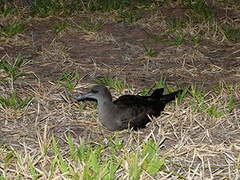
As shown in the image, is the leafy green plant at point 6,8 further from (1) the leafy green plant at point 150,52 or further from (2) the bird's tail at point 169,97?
(2) the bird's tail at point 169,97

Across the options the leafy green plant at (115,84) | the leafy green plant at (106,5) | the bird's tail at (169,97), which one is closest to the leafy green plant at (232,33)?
the leafy green plant at (106,5)

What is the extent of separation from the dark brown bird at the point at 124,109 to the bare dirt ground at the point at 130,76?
11cm

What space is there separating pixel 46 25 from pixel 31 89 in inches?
141

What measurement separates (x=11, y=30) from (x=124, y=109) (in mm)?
3951

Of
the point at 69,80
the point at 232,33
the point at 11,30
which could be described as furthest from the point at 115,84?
the point at 232,33

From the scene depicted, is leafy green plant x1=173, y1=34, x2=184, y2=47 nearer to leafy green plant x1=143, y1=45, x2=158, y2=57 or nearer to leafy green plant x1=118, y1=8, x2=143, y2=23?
leafy green plant x1=143, y1=45, x2=158, y2=57

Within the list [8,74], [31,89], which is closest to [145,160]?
[31,89]

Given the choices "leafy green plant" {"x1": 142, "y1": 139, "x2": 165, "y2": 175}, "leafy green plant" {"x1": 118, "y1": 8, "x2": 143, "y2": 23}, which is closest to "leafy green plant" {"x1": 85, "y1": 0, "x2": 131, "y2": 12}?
"leafy green plant" {"x1": 118, "y1": 8, "x2": 143, "y2": 23}

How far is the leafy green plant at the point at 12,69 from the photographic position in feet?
20.2

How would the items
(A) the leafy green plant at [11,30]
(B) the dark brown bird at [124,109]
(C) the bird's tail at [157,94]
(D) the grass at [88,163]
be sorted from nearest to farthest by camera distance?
1. (D) the grass at [88,163]
2. (B) the dark brown bird at [124,109]
3. (C) the bird's tail at [157,94]
4. (A) the leafy green plant at [11,30]

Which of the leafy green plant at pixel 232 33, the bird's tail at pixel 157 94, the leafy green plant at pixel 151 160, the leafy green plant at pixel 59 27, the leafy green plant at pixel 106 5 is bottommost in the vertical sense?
the leafy green plant at pixel 232 33

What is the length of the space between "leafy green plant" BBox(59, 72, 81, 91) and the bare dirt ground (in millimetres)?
97

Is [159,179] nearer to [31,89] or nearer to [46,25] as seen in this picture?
[31,89]

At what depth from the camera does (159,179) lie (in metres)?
3.82
